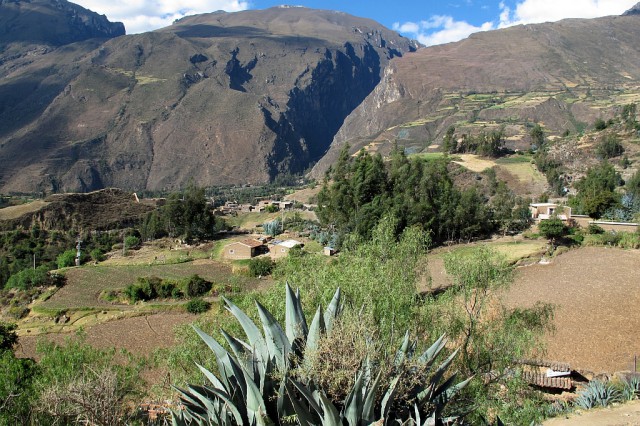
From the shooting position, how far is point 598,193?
4719cm

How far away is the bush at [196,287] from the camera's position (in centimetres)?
3183

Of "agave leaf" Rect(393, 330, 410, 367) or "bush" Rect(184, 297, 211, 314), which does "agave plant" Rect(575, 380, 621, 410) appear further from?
"bush" Rect(184, 297, 211, 314)

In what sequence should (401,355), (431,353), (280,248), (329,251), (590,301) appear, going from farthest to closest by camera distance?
(280,248) < (329,251) < (590,301) < (431,353) < (401,355)

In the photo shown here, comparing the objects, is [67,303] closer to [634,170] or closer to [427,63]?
[634,170]

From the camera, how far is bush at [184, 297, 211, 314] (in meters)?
29.3

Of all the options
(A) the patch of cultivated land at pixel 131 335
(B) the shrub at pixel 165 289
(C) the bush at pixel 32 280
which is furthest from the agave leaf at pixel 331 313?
(C) the bush at pixel 32 280

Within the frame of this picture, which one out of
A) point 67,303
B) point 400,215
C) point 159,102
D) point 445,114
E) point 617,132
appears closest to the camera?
point 67,303

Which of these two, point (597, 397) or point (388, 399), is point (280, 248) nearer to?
point (597, 397)

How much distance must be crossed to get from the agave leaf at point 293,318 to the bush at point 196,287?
83.2ft

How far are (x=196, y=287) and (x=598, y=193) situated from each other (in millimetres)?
37791

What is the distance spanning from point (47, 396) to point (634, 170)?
6653cm

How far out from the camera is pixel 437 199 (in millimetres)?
42938

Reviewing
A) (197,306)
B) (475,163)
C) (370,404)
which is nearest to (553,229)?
(197,306)

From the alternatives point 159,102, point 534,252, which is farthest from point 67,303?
point 159,102
